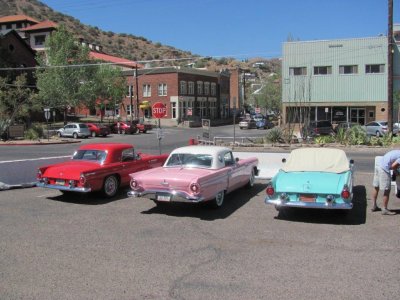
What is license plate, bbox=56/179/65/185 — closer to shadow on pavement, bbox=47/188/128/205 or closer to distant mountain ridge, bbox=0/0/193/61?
shadow on pavement, bbox=47/188/128/205

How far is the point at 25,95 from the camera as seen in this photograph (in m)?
41.2

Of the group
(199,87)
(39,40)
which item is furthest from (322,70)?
(39,40)

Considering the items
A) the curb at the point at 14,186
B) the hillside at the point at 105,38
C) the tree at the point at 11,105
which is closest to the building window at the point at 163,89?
the tree at the point at 11,105

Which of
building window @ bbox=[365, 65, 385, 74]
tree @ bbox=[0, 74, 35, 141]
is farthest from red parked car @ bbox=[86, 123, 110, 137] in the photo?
building window @ bbox=[365, 65, 385, 74]

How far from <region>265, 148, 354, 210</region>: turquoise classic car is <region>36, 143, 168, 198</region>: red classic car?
418 cm

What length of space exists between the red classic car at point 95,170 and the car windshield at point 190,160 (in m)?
1.73

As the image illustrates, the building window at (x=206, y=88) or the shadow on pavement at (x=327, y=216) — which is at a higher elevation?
the building window at (x=206, y=88)

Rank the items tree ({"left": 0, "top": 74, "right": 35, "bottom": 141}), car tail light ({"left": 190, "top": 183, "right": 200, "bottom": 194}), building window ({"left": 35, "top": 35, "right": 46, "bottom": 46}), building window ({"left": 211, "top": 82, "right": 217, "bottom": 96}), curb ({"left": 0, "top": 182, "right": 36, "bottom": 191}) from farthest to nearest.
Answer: building window ({"left": 35, "top": 35, "right": 46, "bottom": 46}), building window ({"left": 211, "top": 82, "right": 217, "bottom": 96}), tree ({"left": 0, "top": 74, "right": 35, "bottom": 141}), curb ({"left": 0, "top": 182, "right": 36, "bottom": 191}), car tail light ({"left": 190, "top": 183, "right": 200, "bottom": 194})

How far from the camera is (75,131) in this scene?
44906mm

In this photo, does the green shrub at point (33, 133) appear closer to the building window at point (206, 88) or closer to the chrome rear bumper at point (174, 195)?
the chrome rear bumper at point (174, 195)

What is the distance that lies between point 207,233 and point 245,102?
111 metres

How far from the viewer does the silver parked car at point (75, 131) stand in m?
44.9

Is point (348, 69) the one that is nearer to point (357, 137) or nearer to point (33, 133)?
point (357, 137)

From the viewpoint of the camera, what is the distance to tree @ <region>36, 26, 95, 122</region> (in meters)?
55.2
